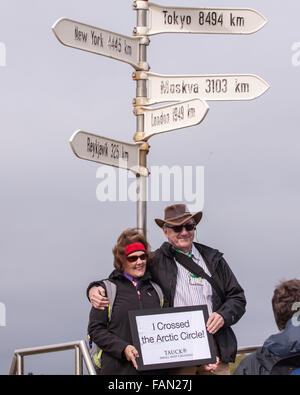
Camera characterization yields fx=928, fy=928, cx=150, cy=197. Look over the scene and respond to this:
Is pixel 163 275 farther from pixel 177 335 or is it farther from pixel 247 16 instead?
pixel 247 16

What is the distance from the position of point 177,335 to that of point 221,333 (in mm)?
389

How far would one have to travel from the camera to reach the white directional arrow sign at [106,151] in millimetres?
7223

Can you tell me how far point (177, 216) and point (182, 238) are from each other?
184mm

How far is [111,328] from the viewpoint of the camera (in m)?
6.71

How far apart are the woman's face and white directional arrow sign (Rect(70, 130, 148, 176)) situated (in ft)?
3.00

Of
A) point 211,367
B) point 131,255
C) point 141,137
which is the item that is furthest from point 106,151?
point 211,367

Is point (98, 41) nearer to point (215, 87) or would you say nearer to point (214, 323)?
point (215, 87)

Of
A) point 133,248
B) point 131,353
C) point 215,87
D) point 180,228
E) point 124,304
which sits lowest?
point 131,353

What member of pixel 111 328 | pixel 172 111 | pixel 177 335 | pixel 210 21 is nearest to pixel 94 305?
pixel 111 328

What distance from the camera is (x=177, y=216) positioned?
7211 mm

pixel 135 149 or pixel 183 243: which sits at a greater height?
pixel 135 149

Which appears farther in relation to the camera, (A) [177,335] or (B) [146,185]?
(B) [146,185]

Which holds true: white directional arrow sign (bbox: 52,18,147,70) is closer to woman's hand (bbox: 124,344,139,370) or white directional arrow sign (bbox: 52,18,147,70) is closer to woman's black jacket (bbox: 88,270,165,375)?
woman's black jacket (bbox: 88,270,165,375)

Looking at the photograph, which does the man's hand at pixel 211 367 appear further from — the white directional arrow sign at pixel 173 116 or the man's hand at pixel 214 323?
the white directional arrow sign at pixel 173 116
